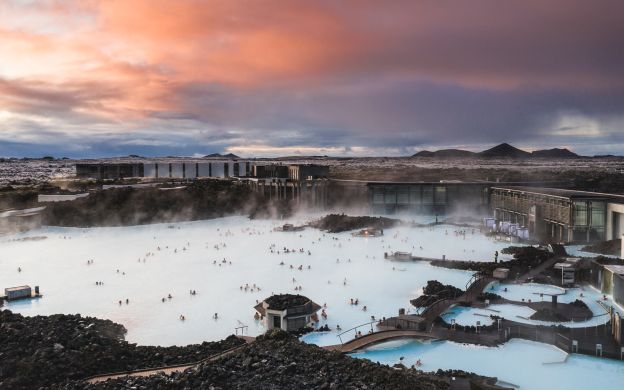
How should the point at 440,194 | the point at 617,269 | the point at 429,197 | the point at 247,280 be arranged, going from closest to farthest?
the point at 617,269 < the point at 247,280 < the point at 440,194 < the point at 429,197

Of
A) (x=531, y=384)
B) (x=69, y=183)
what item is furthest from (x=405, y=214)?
(x=69, y=183)

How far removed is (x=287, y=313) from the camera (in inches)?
985

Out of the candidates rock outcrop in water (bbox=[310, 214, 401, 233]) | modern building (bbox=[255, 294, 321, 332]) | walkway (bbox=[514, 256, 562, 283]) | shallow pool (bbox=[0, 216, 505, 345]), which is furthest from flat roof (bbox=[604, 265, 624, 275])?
rock outcrop in water (bbox=[310, 214, 401, 233])

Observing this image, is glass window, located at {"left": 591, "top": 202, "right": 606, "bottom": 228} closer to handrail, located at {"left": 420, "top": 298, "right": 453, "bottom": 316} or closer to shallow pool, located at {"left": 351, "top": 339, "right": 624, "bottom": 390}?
handrail, located at {"left": 420, "top": 298, "right": 453, "bottom": 316}

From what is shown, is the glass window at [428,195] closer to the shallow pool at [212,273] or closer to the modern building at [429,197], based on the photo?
the modern building at [429,197]

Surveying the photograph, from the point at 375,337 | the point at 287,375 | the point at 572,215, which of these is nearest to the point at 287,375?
the point at 287,375

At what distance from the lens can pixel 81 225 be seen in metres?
68.2

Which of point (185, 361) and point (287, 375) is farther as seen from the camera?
point (185, 361)

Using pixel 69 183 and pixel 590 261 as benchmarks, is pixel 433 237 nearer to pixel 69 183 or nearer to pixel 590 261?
pixel 590 261

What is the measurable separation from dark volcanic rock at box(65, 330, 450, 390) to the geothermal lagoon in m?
4.04

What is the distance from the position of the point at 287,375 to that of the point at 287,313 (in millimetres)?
8667

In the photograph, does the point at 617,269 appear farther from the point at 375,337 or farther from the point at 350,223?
the point at 350,223

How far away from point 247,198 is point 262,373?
223ft

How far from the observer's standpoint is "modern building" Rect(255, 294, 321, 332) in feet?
82.1
